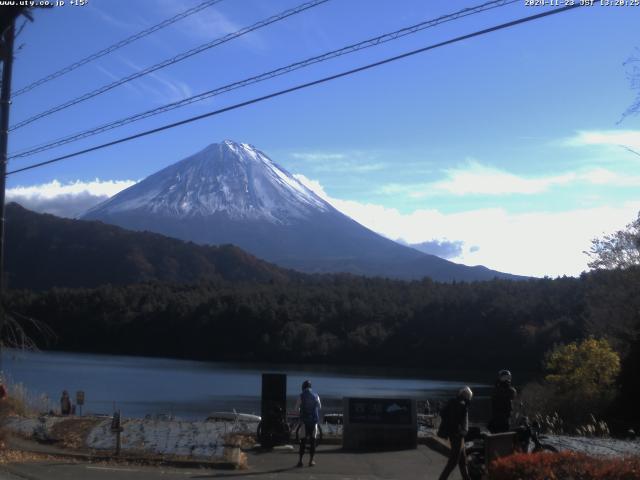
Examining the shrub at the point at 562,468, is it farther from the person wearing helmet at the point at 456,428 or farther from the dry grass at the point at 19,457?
the dry grass at the point at 19,457

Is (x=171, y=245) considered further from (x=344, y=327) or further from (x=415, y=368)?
(x=415, y=368)

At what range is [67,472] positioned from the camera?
1286 cm

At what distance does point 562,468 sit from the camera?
831 centimetres

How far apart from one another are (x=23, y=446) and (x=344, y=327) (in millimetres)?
89837

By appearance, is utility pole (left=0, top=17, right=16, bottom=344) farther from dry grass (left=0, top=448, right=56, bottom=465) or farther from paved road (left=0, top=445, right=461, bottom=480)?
paved road (left=0, top=445, right=461, bottom=480)

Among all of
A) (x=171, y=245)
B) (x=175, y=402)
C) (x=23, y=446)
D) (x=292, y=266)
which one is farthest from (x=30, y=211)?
(x=23, y=446)

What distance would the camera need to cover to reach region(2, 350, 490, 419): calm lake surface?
162 feet

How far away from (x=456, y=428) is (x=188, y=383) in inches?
2301

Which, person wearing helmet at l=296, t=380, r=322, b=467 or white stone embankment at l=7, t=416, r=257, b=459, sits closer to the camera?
person wearing helmet at l=296, t=380, r=322, b=467

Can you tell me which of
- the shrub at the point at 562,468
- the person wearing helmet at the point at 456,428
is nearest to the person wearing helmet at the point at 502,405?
the person wearing helmet at the point at 456,428

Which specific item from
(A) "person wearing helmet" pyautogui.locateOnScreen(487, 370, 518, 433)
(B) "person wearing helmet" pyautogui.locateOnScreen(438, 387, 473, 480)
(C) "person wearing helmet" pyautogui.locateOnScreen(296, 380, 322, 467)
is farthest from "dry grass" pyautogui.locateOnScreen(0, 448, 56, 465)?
(A) "person wearing helmet" pyautogui.locateOnScreen(487, 370, 518, 433)

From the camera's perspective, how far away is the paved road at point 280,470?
41.6 ft

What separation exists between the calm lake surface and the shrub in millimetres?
31455

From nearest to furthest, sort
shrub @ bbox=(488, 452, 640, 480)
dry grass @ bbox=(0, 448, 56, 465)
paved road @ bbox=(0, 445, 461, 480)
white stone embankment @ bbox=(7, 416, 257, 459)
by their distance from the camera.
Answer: shrub @ bbox=(488, 452, 640, 480), paved road @ bbox=(0, 445, 461, 480), dry grass @ bbox=(0, 448, 56, 465), white stone embankment @ bbox=(7, 416, 257, 459)
